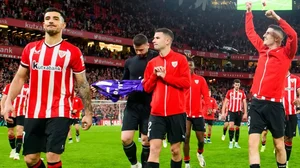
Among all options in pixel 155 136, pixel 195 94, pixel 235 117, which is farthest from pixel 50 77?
pixel 235 117

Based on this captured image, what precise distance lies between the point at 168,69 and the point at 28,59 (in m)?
2.13

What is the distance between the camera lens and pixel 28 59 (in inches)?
217

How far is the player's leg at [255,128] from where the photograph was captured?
643cm

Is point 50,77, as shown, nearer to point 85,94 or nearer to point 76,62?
point 76,62

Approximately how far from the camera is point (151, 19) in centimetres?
5653

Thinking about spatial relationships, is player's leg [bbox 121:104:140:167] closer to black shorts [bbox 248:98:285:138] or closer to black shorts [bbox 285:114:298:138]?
black shorts [bbox 248:98:285:138]

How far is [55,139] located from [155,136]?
1717mm

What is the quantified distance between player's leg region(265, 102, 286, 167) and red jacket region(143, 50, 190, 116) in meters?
1.28

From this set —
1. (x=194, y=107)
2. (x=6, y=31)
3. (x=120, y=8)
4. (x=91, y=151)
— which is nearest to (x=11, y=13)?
(x=6, y=31)

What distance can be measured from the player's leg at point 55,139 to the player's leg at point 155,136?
1.51 metres

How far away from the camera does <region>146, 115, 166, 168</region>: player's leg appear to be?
6438 millimetres

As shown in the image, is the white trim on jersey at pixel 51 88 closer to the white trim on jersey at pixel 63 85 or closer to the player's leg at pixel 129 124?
the white trim on jersey at pixel 63 85

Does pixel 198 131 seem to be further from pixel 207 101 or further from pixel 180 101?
pixel 180 101

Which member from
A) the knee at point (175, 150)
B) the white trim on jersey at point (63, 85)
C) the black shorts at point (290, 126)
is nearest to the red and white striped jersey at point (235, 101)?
the black shorts at point (290, 126)
